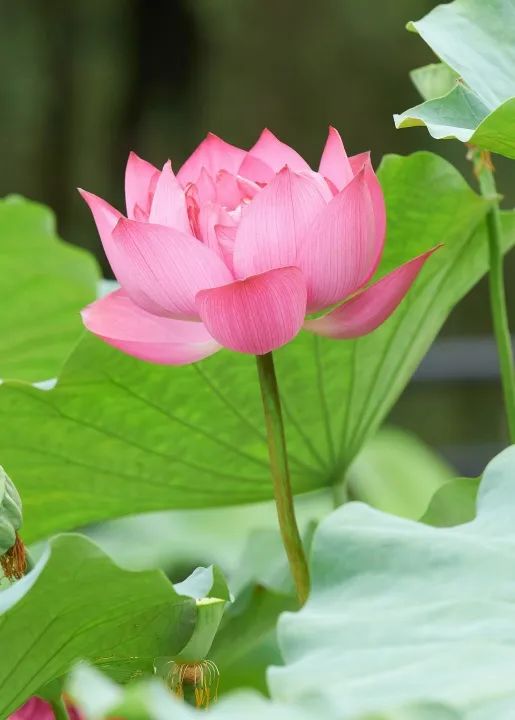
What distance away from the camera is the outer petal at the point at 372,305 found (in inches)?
16.9

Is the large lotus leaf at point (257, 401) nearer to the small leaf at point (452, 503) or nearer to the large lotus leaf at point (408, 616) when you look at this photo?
the small leaf at point (452, 503)

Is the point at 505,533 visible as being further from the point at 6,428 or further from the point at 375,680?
the point at 6,428

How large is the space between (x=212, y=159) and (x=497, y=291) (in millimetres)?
148

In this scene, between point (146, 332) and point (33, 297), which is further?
point (33, 297)

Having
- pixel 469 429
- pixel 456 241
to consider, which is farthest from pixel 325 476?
pixel 469 429

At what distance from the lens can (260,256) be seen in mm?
403

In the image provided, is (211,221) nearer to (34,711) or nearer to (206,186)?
(206,186)

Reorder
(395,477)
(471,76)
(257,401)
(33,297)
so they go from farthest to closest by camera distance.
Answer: (395,477) < (33,297) < (257,401) < (471,76)

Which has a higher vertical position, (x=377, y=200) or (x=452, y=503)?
(x=377, y=200)

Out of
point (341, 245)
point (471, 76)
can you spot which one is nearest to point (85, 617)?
point (341, 245)

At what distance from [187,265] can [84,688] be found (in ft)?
0.61

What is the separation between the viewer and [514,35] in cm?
53

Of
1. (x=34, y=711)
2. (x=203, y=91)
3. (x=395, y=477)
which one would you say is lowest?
(x=203, y=91)

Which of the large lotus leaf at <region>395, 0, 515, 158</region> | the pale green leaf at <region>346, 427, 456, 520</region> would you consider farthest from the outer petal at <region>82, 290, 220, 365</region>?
the pale green leaf at <region>346, 427, 456, 520</region>
